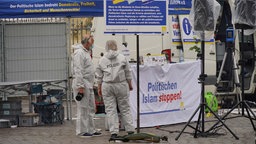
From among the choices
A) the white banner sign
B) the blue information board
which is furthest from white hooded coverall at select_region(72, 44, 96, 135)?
the blue information board

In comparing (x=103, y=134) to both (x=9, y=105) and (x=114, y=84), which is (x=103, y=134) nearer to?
(x=114, y=84)

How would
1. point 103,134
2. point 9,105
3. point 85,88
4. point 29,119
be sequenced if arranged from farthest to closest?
1. point 9,105
2. point 29,119
3. point 103,134
4. point 85,88

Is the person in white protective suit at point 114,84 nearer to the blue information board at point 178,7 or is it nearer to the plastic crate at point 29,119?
the plastic crate at point 29,119

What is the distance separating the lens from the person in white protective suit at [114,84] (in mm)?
11930

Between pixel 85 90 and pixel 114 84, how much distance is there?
705 millimetres

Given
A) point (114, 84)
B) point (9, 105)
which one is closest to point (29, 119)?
point (9, 105)

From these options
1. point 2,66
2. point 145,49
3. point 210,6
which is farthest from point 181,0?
point 2,66

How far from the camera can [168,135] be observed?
40.9 ft

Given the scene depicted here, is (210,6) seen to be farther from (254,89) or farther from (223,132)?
(254,89)

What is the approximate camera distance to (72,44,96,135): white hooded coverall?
1232cm

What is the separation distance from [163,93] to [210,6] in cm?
264

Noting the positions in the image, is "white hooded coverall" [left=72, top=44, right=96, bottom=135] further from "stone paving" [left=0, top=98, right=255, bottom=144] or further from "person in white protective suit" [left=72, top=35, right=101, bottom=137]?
"stone paving" [left=0, top=98, right=255, bottom=144]

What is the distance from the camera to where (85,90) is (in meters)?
12.4

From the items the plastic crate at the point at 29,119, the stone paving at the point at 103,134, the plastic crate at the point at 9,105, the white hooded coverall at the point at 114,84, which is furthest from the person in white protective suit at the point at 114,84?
the plastic crate at the point at 9,105
